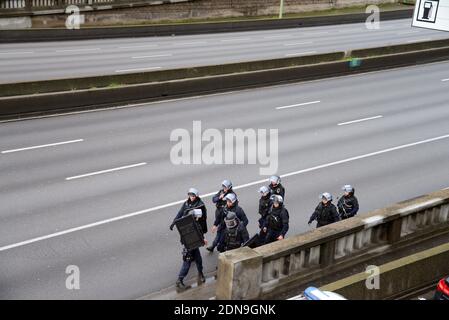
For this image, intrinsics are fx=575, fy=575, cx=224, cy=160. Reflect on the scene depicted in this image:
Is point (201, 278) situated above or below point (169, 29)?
below

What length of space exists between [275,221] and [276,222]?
0.08 feet

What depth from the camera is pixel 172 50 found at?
3098cm

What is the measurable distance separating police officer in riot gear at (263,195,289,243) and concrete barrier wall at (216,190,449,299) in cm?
207

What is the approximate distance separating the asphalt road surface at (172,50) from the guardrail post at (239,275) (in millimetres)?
16291

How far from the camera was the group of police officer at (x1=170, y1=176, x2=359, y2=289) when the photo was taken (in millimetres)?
9664

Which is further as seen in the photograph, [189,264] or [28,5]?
[28,5]

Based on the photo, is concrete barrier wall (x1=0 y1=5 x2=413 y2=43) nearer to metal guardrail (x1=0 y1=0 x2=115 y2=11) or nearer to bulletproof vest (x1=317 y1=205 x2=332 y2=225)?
metal guardrail (x1=0 y1=0 x2=115 y2=11)

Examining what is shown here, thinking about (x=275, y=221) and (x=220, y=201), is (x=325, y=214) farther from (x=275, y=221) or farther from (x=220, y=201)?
(x=220, y=201)

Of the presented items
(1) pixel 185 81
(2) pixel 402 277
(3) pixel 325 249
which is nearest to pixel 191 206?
(3) pixel 325 249

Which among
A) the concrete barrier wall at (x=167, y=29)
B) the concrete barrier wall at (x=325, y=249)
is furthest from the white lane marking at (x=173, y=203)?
the concrete barrier wall at (x=167, y=29)
